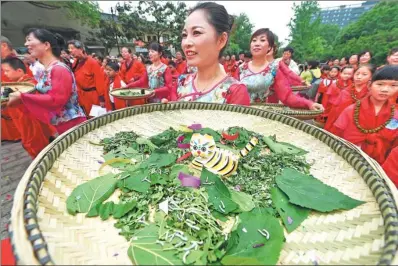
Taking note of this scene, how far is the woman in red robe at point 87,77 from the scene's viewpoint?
423 centimetres

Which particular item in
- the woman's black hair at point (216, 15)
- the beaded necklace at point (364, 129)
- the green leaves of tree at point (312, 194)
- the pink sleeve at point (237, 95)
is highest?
the woman's black hair at point (216, 15)

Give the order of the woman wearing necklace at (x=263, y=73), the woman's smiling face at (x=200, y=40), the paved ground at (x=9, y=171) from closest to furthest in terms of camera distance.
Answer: the woman's smiling face at (x=200, y=40)
the paved ground at (x=9, y=171)
the woman wearing necklace at (x=263, y=73)

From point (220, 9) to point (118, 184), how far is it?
138cm

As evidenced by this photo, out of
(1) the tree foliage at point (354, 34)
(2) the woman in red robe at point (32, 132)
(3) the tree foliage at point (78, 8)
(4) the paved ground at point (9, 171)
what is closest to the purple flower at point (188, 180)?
(4) the paved ground at point (9, 171)

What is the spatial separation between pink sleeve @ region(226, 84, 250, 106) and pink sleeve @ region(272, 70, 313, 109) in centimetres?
61

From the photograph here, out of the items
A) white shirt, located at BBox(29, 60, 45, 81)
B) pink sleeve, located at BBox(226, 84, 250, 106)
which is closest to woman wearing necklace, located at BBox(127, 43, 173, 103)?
white shirt, located at BBox(29, 60, 45, 81)

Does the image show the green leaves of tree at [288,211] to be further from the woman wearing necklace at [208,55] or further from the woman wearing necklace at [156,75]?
the woman wearing necklace at [156,75]

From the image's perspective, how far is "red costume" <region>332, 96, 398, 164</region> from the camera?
1.90 m

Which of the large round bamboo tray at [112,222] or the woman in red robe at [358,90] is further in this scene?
the woman in red robe at [358,90]

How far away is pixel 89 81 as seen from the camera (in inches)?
171

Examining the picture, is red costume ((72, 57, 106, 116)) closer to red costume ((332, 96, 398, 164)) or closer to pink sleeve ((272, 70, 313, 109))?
pink sleeve ((272, 70, 313, 109))

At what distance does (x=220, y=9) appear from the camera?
1691 millimetres

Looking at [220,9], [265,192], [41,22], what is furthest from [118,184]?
[41,22]

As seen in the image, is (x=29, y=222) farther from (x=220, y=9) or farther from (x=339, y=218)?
(x=220, y=9)
